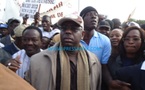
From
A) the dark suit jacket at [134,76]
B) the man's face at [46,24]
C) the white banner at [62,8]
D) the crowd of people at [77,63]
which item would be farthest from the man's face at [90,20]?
the white banner at [62,8]

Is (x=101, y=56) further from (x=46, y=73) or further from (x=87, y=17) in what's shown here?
(x=46, y=73)

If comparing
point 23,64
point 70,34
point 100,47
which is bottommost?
point 23,64

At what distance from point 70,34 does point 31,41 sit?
25.4 inches

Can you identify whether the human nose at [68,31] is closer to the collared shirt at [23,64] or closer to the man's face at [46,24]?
the collared shirt at [23,64]

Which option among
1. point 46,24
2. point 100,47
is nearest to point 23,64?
point 100,47

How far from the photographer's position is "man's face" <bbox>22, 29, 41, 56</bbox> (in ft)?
9.86

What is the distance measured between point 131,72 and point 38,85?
2.65 feet

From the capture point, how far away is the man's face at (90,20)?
328 centimetres

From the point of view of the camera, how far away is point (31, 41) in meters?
3.04

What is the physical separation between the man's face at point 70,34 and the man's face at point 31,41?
1.79ft

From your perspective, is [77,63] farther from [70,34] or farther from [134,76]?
[134,76]

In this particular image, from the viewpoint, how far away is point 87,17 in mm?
3336

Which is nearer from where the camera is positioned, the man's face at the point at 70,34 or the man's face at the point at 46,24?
the man's face at the point at 70,34

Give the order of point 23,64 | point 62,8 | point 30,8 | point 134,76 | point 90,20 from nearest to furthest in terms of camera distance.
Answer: point 134,76 < point 23,64 < point 90,20 < point 30,8 < point 62,8
